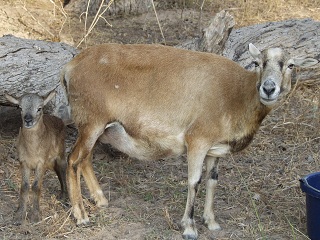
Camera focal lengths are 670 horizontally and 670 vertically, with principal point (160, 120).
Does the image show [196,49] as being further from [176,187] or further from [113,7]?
[113,7]

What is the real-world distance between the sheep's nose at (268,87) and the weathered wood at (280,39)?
3.36 m

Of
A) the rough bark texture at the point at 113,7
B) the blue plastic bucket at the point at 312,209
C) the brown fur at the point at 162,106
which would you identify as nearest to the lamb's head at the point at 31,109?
the brown fur at the point at 162,106

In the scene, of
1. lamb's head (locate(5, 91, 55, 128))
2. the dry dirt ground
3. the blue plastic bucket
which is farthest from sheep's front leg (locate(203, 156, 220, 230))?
lamb's head (locate(5, 91, 55, 128))

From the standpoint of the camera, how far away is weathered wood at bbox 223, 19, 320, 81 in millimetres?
9906

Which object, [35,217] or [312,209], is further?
[35,217]

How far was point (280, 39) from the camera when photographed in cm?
1013

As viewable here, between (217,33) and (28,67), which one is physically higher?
(217,33)

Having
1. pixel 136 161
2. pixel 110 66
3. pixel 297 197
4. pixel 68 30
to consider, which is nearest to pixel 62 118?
pixel 136 161

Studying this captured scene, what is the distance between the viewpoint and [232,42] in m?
10.1

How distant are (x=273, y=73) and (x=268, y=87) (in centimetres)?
21

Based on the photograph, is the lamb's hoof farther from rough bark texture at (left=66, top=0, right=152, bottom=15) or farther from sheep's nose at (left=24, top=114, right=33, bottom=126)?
rough bark texture at (left=66, top=0, right=152, bottom=15)

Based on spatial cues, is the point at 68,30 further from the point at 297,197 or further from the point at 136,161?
the point at 297,197

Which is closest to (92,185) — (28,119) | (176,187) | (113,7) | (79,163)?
(79,163)

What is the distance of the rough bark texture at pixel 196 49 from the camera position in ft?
27.9
